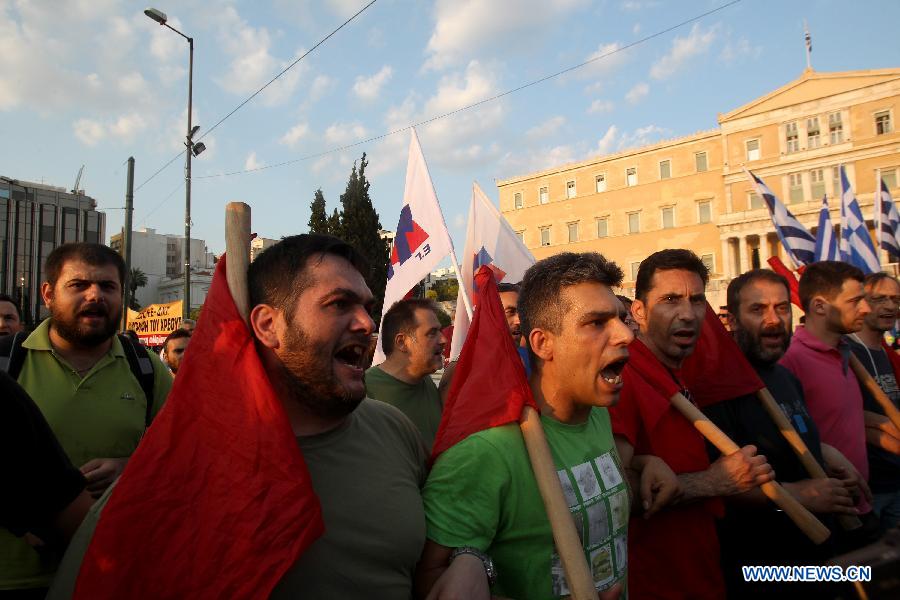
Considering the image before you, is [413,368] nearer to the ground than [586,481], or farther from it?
farther from it

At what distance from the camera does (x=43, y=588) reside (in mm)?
2275

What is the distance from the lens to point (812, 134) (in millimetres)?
41531

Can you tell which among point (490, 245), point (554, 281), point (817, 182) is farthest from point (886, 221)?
point (817, 182)

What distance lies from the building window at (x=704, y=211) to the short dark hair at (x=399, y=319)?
45559 millimetres

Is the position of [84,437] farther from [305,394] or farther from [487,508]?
[487,508]

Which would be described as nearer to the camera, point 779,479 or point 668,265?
point 779,479

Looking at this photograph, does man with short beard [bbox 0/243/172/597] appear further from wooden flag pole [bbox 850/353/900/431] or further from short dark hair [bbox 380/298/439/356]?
wooden flag pole [bbox 850/353/900/431]

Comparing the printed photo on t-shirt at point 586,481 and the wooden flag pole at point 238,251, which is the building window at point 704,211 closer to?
the printed photo on t-shirt at point 586,481

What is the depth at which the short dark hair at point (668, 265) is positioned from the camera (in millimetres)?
3021

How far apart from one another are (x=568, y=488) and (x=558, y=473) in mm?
66

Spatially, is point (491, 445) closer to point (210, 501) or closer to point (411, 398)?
point (210, 501)

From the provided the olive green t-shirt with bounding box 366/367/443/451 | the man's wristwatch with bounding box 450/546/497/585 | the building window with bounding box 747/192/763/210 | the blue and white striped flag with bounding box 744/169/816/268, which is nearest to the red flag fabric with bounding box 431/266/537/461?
the man's wristwatch with bounding box 450/546/497/585

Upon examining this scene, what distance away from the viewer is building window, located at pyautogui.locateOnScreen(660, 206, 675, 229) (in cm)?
4688

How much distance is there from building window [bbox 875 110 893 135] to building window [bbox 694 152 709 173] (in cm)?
1094
